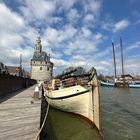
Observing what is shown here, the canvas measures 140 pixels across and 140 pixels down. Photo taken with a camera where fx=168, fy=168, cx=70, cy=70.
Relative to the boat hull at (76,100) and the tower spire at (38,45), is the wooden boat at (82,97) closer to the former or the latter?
the boat hull at (76,100)

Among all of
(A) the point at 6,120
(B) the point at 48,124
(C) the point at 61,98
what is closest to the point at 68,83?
(C) the point at 61,98

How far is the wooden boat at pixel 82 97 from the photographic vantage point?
9.14 metres

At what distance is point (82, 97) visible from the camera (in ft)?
33.9

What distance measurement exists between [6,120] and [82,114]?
4.99 m

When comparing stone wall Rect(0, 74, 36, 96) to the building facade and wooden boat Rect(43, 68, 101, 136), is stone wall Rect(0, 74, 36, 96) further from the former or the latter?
Answer: the building facade

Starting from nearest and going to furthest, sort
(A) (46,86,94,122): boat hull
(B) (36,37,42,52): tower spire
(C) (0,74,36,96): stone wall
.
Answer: (A) (46,86,94,122): boat hull, (C) (0,74,36,96): stone wall, (B) (36,37,42,52): tower spire

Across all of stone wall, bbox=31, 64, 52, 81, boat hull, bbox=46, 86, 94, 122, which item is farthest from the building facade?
boat hull, bbox=46, 86, 94, 122

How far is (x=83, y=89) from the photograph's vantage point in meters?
10.3

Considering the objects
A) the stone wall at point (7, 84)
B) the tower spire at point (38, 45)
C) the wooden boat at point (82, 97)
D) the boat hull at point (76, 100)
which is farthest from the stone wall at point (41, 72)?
the boat hull at point (76, 100)

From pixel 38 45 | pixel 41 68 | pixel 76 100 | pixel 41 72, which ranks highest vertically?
pixel 38 45

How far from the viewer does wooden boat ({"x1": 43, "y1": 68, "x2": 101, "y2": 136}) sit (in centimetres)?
914

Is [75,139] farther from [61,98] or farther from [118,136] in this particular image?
[61,98]

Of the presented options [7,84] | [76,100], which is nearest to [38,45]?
[7,84]

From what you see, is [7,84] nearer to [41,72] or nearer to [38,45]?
A: [41,72]
